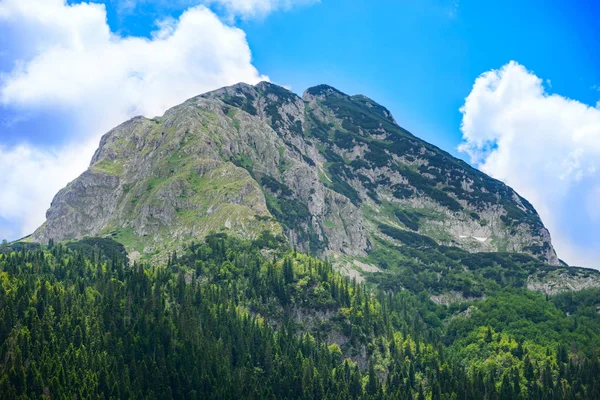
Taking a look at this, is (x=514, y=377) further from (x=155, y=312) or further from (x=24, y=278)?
(x=24, y=278)

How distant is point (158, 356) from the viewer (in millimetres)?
173375

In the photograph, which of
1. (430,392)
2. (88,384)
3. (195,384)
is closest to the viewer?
(88,384)

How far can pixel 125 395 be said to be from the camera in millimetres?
151625

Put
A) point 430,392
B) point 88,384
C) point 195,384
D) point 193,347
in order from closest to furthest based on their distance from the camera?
point 88,384
point 195,384
point 193,347
point 430,392

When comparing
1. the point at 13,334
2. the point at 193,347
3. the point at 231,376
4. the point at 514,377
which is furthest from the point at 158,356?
the point at 514,377

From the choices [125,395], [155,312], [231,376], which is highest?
[155,312]

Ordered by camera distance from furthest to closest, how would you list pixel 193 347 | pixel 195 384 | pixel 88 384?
pixel 193 347
pixel 195 384
pixel 88 384

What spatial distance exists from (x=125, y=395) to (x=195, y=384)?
22.0 metres

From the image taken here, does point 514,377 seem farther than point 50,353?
Yes

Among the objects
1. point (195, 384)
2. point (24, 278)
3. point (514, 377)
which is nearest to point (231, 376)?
point (195, 384)

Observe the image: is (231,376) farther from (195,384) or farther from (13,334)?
(13,334)

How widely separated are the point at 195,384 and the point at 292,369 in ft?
116

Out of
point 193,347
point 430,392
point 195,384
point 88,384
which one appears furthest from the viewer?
point 430,392

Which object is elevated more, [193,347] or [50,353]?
[193,347]
